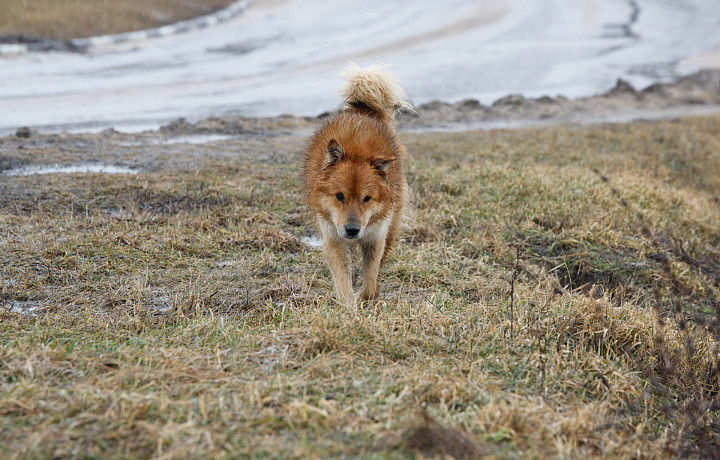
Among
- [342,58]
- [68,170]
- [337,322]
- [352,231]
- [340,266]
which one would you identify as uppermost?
[342,58]

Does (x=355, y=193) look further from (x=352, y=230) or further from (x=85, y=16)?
(x=85, y=16)

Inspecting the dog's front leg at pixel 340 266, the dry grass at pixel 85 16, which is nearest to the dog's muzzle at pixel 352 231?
the dog's front leg at pixel 340 266

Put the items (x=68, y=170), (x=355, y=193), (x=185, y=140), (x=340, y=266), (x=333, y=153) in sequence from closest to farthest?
(x=355, y=193) → (x=333, y=153) → (x=340, y=266) → (x=68, y=170) → (x=185, y=140)

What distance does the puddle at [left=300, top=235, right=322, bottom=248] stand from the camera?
6.79 metres

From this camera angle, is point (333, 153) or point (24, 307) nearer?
point (24, 307)

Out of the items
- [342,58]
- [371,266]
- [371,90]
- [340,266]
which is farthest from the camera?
[342,58]

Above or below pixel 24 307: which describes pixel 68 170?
above

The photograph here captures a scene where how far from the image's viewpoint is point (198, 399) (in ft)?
11.4

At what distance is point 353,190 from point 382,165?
372mm

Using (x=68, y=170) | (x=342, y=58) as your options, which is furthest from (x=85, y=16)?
(x=68, y=170)

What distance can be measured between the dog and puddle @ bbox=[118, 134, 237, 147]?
16.4ft

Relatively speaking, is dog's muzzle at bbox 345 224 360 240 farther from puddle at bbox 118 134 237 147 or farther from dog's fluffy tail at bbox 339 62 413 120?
puddle at bbox 118 134 237 147

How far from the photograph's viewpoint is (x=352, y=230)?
496 cm

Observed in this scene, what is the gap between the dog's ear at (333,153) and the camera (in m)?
5.10
